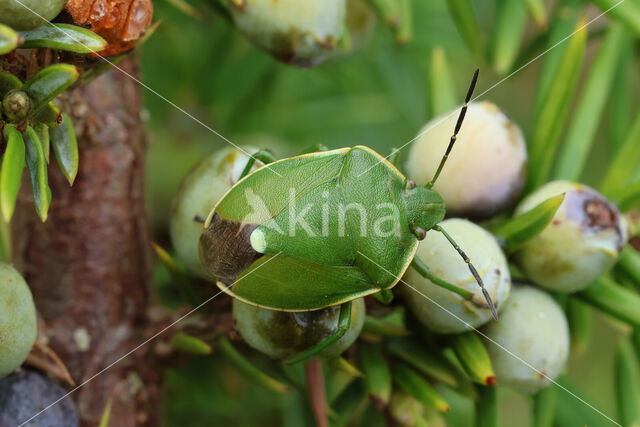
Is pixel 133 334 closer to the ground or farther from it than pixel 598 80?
closer to the ground

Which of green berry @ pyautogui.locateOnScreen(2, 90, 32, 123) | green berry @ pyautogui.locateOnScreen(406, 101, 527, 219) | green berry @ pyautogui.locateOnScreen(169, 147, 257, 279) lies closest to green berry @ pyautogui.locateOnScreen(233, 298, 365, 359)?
green berry @ pyautogui.locateOnScreen(169, 147, 257, 279)

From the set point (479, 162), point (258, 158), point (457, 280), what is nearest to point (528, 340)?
point (457, 280)

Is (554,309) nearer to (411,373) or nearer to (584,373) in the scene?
(411,373)

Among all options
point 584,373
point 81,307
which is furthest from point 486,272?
point 584,373

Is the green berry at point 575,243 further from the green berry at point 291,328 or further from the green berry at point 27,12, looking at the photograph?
the green berry at point 27,12

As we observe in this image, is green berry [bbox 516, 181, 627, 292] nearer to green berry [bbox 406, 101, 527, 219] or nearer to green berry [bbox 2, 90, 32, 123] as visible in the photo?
green berry [bbox 406, 101, 527, 219]

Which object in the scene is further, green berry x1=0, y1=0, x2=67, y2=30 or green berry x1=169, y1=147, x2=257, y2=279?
green berry x1=169, y1=147, x2=257, y2=279
